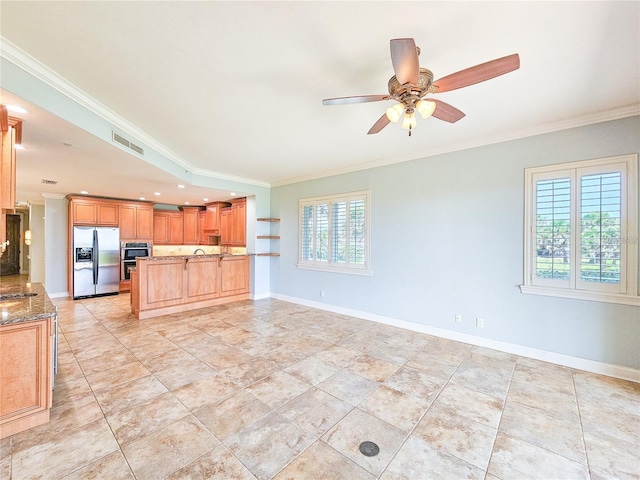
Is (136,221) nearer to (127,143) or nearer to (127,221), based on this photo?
(127,221)

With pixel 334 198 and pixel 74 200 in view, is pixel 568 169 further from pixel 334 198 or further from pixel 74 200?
pixel 74 200

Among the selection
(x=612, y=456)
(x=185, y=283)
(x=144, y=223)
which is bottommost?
(x=612, y=456)

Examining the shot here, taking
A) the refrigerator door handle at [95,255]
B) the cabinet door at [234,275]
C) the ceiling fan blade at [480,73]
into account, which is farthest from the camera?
the refrigerator door handle at [95,255]

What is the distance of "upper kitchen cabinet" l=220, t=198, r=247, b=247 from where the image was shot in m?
6.77

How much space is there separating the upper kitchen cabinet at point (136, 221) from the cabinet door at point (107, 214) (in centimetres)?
11

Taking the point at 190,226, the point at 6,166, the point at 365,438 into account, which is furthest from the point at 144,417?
the point at 190,226

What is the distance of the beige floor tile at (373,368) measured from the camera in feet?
9.39

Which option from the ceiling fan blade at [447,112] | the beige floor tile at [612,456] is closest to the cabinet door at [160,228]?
the ceiling fan blade at [447,112]

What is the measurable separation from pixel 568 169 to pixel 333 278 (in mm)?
3798

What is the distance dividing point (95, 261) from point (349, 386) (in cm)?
681

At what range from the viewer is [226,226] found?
7395 millimetres

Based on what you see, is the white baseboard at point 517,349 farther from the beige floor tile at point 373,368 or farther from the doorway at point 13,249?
the doorway at point 13,249

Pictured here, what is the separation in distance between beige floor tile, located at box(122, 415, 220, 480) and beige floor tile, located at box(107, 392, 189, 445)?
7 centimetres

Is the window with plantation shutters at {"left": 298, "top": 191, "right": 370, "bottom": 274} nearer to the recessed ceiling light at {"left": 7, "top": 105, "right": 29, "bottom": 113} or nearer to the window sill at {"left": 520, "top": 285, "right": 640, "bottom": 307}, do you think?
the window sill at {"left": 520, "top": 285, "right": 640, "bottom": 307}
